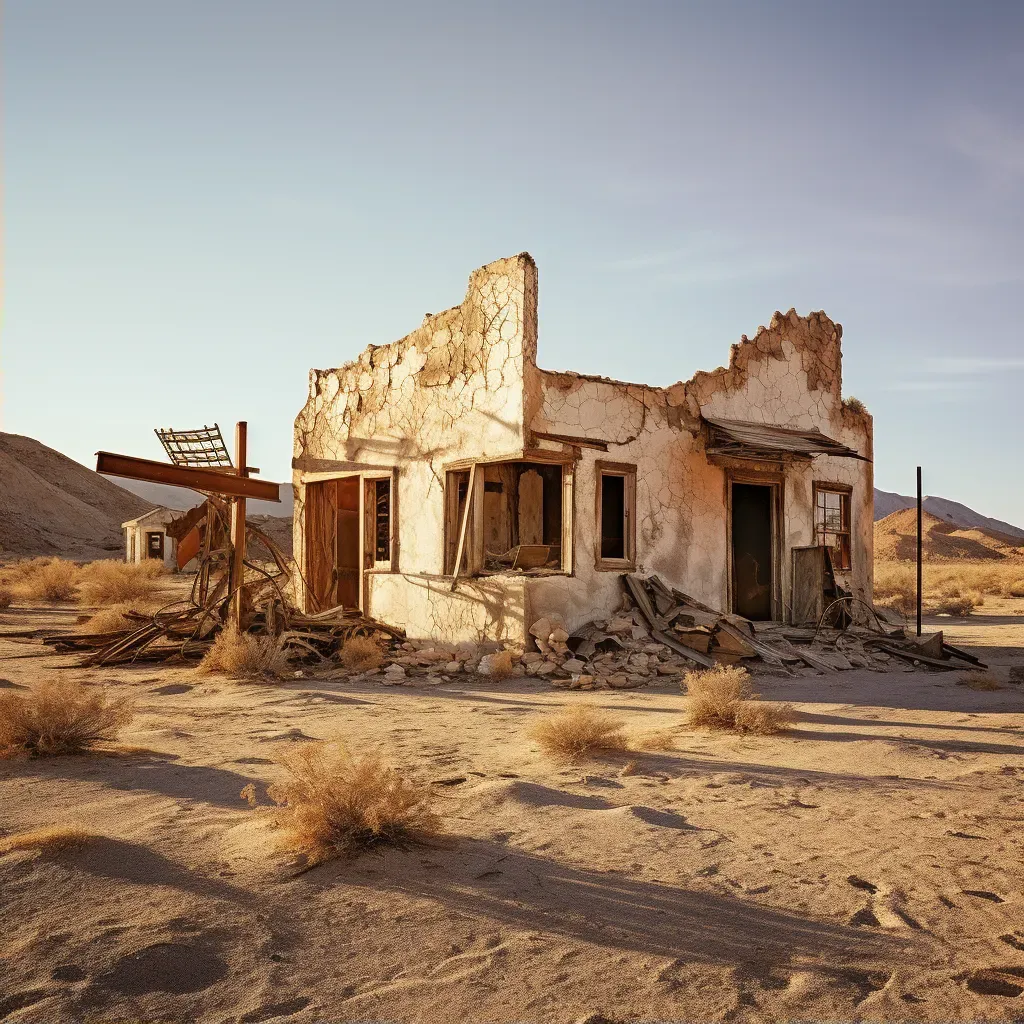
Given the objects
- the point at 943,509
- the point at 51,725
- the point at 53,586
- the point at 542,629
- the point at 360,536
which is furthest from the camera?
the point at 943,509

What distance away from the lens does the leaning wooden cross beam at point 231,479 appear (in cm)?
1090

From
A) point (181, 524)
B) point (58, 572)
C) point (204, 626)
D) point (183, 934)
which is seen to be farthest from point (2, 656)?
point (181, 524)

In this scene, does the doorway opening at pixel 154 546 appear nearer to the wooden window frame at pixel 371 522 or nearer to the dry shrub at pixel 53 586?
the dry shrub at pixel 53 586

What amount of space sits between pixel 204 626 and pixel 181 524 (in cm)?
2223

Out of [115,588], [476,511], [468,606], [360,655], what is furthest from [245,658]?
[115,588]

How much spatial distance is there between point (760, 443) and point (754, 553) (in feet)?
9.93

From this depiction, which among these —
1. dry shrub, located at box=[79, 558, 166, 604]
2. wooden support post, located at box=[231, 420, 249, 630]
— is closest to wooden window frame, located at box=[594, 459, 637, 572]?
wooden support post, located at box=[231, 420, 249, 630]

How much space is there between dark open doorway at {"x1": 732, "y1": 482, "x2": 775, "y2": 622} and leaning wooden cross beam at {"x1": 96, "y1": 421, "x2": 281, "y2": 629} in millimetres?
7734

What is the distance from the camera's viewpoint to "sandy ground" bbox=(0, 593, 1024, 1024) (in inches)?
124

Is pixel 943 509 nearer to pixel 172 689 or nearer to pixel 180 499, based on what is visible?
pixel 180 499

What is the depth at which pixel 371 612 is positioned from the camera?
14.1 meters

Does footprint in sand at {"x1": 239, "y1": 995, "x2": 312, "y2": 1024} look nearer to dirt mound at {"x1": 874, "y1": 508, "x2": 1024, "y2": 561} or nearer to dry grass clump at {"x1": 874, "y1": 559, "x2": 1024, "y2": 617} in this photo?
dry grass clump at {"x1": 874, "y1": 559, "x2": 1024, "y2": 617}

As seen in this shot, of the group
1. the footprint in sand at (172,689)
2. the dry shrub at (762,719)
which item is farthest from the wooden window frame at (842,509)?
the footprint in sand at (172,689)

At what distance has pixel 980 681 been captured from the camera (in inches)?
406
